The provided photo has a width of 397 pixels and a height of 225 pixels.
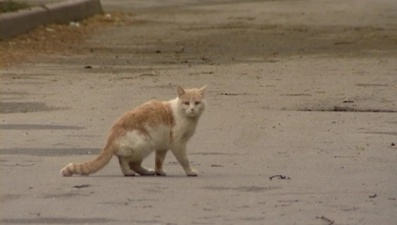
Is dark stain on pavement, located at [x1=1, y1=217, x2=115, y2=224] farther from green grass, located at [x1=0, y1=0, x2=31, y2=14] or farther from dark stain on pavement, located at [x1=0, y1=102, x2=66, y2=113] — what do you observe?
green grass, located at [x1=0, y1=0, x2=31, y2=14]

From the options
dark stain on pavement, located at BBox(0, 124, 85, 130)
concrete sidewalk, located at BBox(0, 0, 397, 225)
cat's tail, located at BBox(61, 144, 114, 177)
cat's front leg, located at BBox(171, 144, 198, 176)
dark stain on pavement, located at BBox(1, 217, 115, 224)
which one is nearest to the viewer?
dark stain on pavement, located at BBox(1, 217, 115, 224)

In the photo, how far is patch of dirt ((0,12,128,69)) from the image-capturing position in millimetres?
20562

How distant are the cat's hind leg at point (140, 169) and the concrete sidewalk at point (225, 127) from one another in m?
0.15

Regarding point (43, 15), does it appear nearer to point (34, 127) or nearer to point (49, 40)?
point (49, 40)

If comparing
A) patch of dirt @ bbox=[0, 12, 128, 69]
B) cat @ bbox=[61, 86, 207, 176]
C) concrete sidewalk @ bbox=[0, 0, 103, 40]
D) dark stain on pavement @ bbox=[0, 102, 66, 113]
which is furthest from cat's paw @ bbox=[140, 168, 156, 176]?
concrete sidewalk @ bbox=[0, 0, 103, 40]

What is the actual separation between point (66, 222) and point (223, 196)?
144 centimetres

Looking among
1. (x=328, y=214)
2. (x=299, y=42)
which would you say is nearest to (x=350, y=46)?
(x=299, y=42)

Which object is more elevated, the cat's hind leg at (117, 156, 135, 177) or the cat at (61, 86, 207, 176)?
the cat at (61, 86, 207, 176)

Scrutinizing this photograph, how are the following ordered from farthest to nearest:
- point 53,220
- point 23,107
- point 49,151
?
point 23,107 < point 49,151 < point 53,220

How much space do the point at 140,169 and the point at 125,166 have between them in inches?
7.5

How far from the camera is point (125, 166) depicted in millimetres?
10062

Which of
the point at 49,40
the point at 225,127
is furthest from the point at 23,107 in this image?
the point at 49,40

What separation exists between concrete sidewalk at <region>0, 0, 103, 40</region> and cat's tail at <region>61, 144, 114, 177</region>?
40.7 feet

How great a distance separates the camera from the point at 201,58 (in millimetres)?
20719
